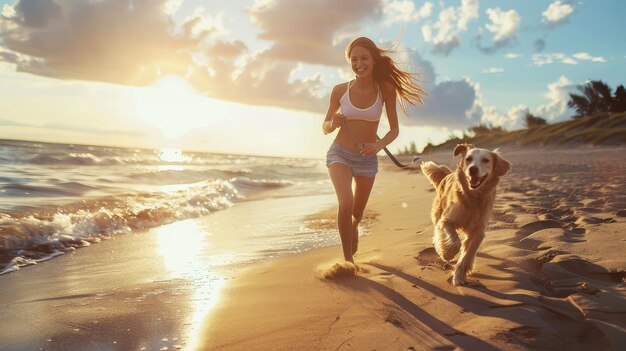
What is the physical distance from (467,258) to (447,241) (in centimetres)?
33

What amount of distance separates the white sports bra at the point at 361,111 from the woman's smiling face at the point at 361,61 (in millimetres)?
265

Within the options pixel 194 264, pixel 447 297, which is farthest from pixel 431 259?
pixel 194 264

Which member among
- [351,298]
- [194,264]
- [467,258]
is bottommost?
[194,264]

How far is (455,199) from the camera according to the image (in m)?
5.19

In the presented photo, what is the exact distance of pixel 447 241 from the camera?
4871mm

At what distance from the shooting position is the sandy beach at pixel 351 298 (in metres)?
3.12

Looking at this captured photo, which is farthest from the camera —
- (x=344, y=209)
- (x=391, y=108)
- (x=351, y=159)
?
(x=391, y=108)

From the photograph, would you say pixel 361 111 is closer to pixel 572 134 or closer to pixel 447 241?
pixel 447 241

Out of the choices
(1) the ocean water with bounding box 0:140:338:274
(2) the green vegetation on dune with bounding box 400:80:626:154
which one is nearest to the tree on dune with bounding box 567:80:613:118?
(2) the green vegetation on dune with bounding box 400:80:626:154

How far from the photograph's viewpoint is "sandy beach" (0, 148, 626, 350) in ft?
10.2

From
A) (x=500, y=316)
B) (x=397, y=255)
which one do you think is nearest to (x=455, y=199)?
(x=397, y=255)

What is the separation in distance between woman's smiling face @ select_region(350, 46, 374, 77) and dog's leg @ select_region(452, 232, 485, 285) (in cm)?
199

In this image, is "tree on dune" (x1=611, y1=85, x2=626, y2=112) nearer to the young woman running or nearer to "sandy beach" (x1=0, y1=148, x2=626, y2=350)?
"sandy beach" (x1=0, y1=148, x2=626, y2=350)

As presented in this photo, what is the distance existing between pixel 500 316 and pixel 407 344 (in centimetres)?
71
